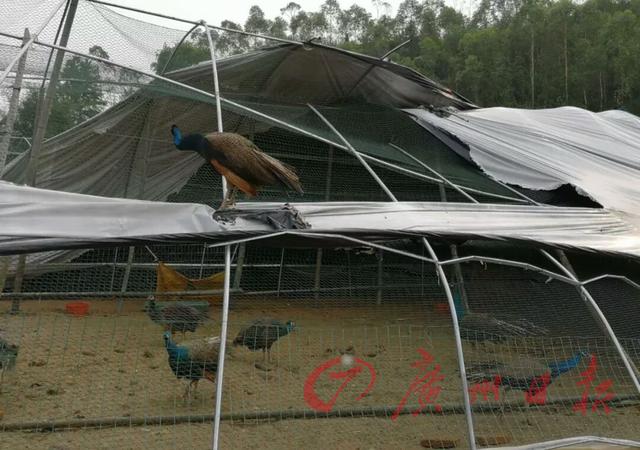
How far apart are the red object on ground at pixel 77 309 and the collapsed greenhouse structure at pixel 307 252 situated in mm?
92

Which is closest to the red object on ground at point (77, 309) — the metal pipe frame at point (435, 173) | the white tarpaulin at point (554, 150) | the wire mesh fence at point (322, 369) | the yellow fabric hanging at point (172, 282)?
the wire mesh fence at point (322, 369)

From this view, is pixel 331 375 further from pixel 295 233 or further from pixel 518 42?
pixel 518 42

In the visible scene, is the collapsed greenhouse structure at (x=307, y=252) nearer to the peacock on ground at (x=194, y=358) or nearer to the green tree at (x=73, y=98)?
the green tree at (x=73, y=98)

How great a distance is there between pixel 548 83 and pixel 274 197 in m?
15.0

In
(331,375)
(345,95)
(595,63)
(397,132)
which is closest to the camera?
(331,375)

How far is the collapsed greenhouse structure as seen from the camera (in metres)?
4.23

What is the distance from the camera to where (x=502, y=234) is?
4691 mm

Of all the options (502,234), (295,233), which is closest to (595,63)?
(502,234)

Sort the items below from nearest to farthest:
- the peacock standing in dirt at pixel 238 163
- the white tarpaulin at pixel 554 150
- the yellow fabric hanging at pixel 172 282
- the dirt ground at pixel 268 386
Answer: the dirt ground at pixel 268 386, the peacock standing in dirt at pixel 238 163, the white tarpaulin at pixel 554 150, the yellow fabric hanging at pixel 172 282

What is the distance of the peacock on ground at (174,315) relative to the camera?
5492 mm

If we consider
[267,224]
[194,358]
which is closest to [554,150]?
[267,224]

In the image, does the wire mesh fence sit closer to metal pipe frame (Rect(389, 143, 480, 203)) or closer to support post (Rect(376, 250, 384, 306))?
support post (Rect(376, 250, 384, 306))

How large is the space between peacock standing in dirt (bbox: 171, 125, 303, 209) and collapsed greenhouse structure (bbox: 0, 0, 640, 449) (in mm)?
197

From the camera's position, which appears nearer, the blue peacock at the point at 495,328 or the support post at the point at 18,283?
the support post at the point at 18,283
